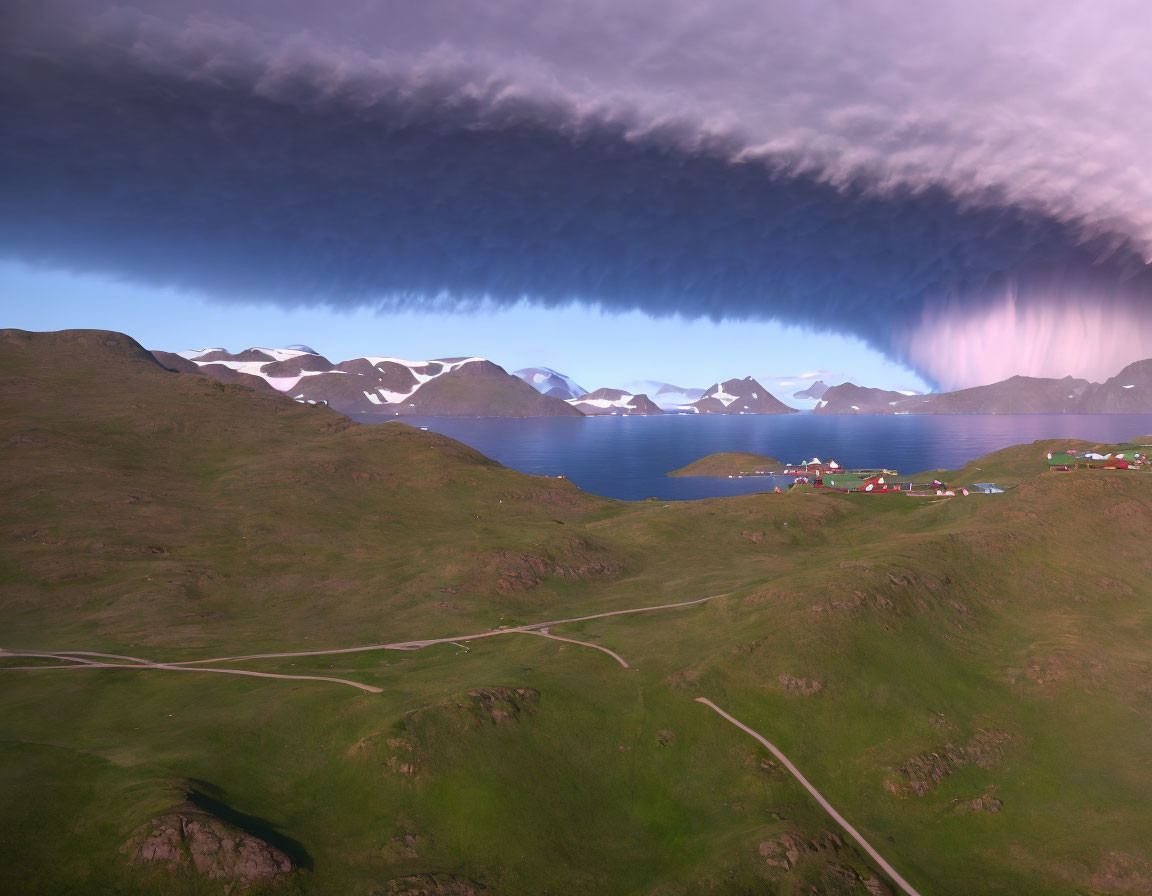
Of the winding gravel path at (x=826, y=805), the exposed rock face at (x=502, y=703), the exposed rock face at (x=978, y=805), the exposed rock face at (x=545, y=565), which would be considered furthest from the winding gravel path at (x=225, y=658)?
the exposed rock face at (x=978, y=805)

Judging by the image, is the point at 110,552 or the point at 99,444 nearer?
the point at 110,552

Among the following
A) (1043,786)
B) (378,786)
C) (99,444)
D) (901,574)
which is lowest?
A: (1043,786)

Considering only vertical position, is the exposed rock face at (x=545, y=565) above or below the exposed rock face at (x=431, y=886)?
above

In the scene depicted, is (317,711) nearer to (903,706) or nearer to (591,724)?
(591,724)

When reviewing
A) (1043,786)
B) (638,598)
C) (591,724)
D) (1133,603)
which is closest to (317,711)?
(591,724)

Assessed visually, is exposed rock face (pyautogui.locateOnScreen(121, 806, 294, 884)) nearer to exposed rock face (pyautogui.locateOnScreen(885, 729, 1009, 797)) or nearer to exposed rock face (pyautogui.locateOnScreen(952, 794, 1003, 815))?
exposed rock face (pyautogui.locateOnScreen(885, 729, 1009, 797))

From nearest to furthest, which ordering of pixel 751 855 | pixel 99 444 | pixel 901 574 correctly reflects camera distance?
1. pixel 751 855
2. pixel 901 574
3. pixel 99 444

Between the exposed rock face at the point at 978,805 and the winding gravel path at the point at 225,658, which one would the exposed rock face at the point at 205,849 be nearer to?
the winding gravel path at the point at 225,658
